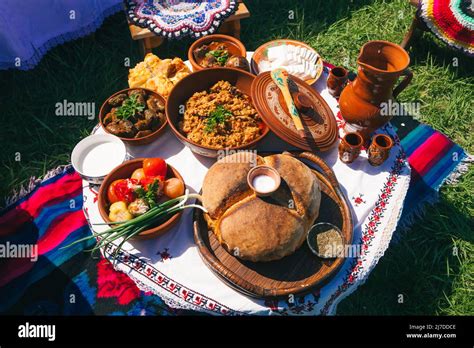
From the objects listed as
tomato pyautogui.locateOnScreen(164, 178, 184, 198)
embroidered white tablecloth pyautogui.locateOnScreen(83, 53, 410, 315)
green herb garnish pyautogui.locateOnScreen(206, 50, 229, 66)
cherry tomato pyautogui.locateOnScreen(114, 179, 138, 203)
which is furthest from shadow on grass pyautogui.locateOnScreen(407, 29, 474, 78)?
cherry tomato pyautogui.locateOnScreen(114, 179, 138, 203)

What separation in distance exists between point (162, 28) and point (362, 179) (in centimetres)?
331

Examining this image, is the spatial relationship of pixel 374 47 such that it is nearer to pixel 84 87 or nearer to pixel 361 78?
pixel 361 78

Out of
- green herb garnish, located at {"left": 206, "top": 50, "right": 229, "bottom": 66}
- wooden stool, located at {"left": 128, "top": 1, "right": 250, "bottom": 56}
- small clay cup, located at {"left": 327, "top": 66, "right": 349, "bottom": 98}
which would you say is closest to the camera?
small clay cup, located at {"left": 327, "top": 66, "right": 349, "bottom": 98}

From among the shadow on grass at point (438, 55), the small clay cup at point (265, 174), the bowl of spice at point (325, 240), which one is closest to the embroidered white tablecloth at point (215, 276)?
the bowl of spice at point (325, 240)

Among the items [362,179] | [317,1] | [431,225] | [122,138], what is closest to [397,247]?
[431,225]

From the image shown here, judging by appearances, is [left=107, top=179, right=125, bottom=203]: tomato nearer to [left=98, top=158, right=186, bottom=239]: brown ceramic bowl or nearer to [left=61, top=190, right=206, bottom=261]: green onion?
[left=98, top=158, right=186, bottom=239]: brown ceramic bowl

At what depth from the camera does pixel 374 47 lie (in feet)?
10.7

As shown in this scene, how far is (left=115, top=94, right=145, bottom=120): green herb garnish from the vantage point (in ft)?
11.9

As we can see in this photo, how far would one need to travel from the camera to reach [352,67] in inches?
239

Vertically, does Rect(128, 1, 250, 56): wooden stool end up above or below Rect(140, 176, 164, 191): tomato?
above

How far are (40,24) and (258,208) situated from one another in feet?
14.6

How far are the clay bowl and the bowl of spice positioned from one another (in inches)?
38.2

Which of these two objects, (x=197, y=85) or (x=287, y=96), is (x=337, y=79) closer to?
(x=287, y=96)

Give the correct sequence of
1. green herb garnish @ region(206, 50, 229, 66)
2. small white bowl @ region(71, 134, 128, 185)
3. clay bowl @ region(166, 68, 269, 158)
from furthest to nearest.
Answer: green herb garnish @ region(206, 50, 229, 66)
clay bowl @ region(166, 68, 269, 158)
small white bowl @ region(71, 134, 128, 185)
